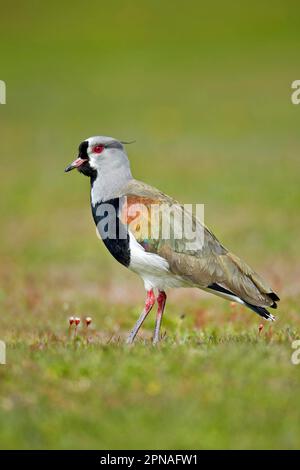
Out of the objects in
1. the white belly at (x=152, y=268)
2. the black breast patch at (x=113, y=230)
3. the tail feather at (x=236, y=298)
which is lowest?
the tail feather at (x=236, y=298)

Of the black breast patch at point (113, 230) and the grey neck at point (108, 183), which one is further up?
the grey neck at point (108, 183)

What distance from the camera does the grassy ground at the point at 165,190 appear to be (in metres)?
5.89

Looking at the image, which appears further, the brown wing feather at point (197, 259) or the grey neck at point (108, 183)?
the grey neck at point (108, 183)

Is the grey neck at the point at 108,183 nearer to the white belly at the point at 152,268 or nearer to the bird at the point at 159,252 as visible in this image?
the bird at the point at 159,252

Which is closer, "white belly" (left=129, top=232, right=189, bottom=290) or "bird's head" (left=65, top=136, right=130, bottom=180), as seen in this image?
"white belly" (left=129, top=232, right=189, bottom=290)

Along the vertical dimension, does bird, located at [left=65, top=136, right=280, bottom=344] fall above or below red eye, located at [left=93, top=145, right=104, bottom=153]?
below

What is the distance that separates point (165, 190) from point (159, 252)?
12.8 metres

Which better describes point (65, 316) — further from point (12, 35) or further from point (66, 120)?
point (12, 35)

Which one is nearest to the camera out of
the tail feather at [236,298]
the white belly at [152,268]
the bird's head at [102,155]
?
the white belly at [152,268]

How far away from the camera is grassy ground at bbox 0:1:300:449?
5887 mm

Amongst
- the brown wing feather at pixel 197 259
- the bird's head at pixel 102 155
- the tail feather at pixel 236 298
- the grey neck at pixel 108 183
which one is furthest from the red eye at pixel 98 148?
the tail feather at pixel 236 298

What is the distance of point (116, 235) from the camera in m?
8.12

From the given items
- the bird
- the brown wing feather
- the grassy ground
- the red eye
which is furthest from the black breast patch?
the grassy ground

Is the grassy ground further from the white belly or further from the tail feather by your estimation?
the white belly
